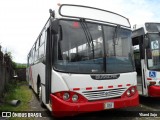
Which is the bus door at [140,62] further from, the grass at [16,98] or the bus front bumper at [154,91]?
the grass at [16,98]

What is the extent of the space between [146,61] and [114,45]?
Answer: 98.6 inches

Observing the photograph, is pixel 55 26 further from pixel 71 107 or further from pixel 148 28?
pixel 148 28

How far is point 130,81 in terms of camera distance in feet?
19.8

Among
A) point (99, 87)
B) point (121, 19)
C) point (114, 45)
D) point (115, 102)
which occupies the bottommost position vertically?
point (115, 102)

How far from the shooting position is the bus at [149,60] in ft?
25.1

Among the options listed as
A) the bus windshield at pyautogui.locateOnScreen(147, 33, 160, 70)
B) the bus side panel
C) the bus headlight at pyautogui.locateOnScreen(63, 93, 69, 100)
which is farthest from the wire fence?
the bus windshield at pyautogui.locateOnScreen(147, 33, 160, 70)

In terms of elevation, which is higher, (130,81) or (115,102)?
(130,81)

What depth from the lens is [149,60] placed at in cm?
783

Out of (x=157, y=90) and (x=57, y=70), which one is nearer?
(x=57, y=70)

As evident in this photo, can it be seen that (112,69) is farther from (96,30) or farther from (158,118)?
(158,118)

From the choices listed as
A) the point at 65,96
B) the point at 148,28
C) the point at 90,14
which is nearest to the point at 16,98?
the point at 65,96

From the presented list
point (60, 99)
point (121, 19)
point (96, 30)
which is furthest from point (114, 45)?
point (60, 99)

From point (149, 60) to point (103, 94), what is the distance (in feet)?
10.2

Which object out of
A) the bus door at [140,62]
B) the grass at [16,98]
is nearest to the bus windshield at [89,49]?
the bus door at [140,62]
